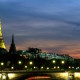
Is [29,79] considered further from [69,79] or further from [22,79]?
[69,79]

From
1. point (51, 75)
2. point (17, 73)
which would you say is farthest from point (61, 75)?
point (17, 73)

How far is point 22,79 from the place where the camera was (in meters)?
134

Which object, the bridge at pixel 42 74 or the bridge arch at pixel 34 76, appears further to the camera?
the bridge arch at pixel 34 76

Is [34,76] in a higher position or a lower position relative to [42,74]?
lower

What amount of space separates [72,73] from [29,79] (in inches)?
436

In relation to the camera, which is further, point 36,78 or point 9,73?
point 36,78

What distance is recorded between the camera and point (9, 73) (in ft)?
416

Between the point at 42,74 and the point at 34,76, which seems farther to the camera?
the point at 34,76

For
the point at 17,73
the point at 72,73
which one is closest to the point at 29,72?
the point at 17,73

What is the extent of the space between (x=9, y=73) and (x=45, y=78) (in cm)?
1279

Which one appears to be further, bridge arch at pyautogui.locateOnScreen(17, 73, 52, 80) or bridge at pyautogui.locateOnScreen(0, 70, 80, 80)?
bridge arch at pyautogui.locateOnScreen(17, 73, 52, 80)

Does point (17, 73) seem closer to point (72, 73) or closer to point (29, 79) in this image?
point (29, 79)

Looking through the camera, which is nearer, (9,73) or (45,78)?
(9,73)

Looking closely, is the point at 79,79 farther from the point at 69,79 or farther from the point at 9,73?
the point at 9,73
